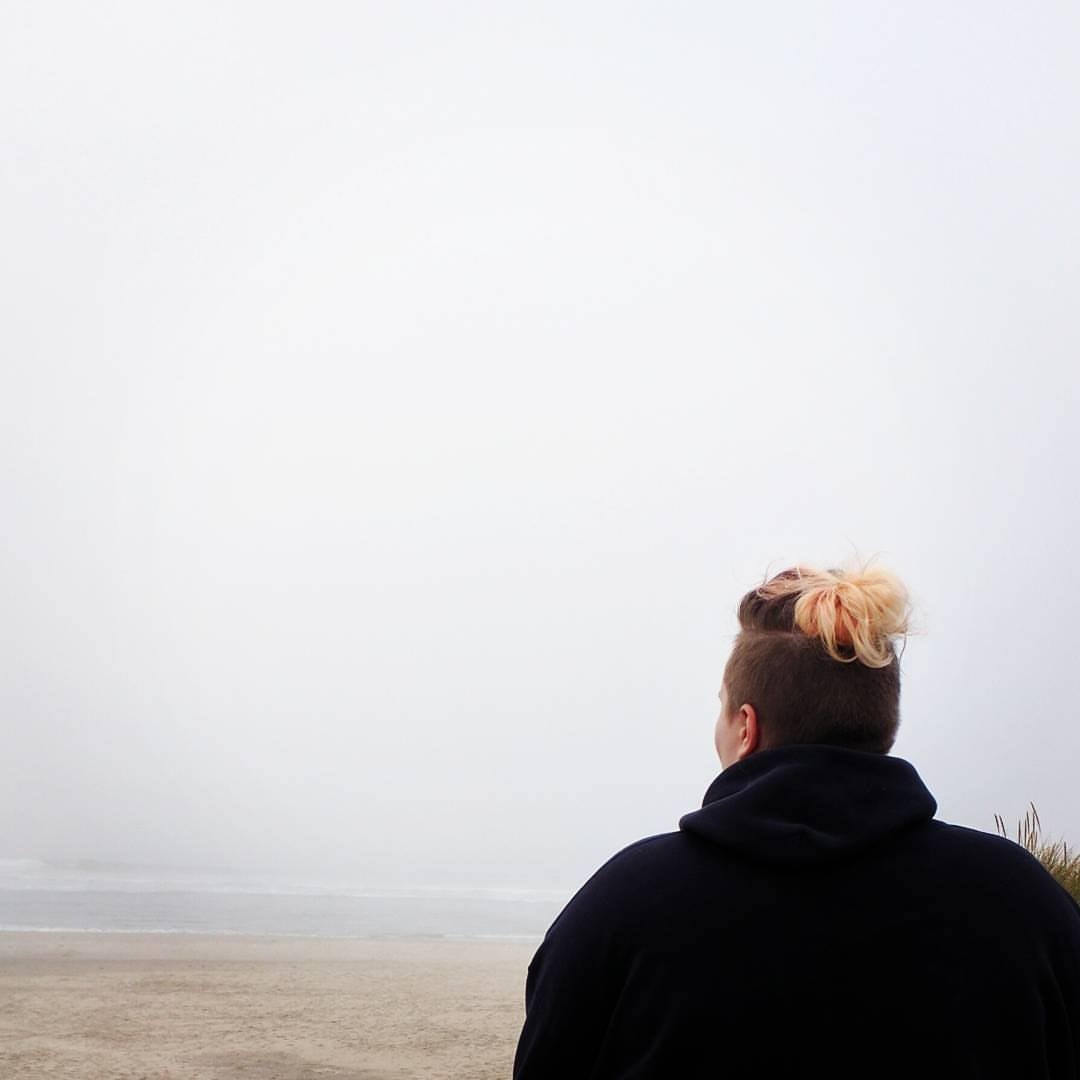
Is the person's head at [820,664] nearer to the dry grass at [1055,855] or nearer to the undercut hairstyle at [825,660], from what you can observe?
the undercut hairstyle at [825,660]

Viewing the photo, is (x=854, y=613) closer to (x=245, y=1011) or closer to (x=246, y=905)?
(x=245, y=1011)

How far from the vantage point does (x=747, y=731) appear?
1.69 metres

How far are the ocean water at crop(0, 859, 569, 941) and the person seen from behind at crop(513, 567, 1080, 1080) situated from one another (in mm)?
13623

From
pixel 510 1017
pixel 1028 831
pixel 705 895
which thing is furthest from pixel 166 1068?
pixel 705 895

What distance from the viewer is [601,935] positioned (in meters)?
1.56

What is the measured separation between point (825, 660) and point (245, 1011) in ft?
26.8

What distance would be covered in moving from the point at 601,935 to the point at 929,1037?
1.31ft

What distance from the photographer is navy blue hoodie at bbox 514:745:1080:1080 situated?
1.51 meters

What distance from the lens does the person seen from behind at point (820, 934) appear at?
151cm

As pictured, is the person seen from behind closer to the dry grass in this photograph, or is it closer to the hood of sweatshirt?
the hood of sweatshirt

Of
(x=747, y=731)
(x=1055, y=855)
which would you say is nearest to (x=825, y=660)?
(x=747, y=731)

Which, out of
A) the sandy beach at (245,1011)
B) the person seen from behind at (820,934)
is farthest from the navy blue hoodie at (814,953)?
the sandy beach at (245,1011)

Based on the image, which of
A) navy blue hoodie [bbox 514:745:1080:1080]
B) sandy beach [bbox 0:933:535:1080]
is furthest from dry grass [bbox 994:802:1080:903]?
Result: navy blue hoodie [bbox 514:745:1080:1080]

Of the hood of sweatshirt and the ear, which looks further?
the ear
